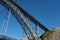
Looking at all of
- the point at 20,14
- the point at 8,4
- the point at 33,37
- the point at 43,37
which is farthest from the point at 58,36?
the point at 8,4

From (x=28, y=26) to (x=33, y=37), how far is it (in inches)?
144

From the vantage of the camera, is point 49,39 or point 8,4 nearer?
point 49,39

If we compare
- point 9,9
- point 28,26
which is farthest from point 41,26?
point 9,9

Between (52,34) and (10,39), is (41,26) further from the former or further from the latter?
(52,34)

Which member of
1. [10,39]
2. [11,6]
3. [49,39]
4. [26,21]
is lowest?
[49,39]

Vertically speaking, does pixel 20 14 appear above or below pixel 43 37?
above

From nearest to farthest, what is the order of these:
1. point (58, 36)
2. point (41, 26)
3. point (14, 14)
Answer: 1. point (58, 36)
2. point (14, 14)
3. point (41, 26)

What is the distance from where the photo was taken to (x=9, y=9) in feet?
163

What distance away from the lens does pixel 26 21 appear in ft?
166

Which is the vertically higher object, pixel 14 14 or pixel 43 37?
pixel 14 14

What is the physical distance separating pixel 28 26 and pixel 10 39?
26.7 feet

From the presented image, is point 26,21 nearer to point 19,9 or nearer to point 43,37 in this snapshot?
point 19,9

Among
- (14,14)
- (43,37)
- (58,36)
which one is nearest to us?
(58,36)

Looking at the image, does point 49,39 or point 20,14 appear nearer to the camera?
point 49,39
